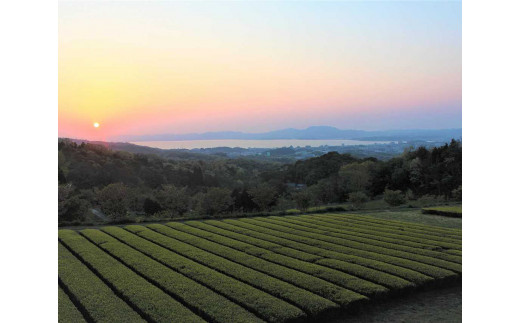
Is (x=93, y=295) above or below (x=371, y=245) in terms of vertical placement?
above

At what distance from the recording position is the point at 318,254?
15648 millimetres

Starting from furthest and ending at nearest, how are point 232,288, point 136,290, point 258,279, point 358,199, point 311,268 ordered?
point 358,199 < point 311,268 < point 258,279 < point 232,288 < point 136,290

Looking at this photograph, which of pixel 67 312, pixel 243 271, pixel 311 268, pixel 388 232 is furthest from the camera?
pixel 388 232

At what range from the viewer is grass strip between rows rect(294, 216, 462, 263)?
15.6 metres

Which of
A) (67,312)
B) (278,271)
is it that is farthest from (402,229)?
(67,312)

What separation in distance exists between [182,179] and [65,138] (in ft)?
50.2

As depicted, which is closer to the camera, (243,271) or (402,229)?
(243,271)

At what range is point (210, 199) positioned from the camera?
1217 inches

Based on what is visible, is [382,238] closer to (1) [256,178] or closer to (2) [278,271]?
(2) [278,271]

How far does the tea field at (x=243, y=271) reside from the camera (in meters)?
10.0

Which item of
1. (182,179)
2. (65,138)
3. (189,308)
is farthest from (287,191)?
(189,308)

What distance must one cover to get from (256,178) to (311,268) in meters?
41.2
